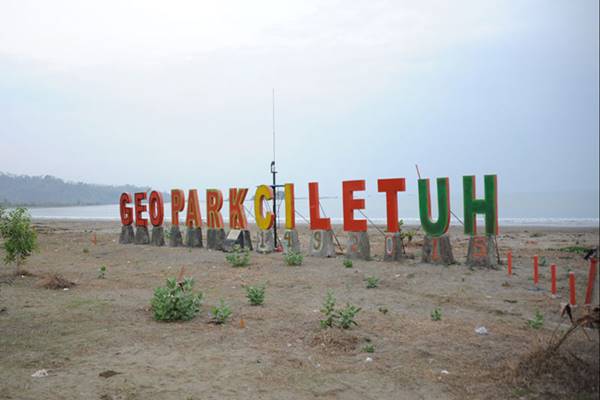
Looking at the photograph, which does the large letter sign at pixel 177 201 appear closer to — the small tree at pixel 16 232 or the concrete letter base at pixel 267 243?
the concrete letter base at pixel 267 243

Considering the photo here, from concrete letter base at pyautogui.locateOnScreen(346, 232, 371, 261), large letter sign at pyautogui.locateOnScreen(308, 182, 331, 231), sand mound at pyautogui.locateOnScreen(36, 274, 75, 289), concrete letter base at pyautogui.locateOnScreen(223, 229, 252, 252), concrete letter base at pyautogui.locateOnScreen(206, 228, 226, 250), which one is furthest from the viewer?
concrete letter base at pyautogui.locateOnScreen(206, 228, 226, 250)

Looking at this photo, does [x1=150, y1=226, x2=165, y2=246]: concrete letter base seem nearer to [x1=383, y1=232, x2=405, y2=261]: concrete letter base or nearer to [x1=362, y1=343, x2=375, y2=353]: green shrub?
[x1=383, y1=232, x2=405, y2=261]: concrete letter base

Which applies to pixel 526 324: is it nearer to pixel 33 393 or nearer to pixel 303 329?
pixel 303 329

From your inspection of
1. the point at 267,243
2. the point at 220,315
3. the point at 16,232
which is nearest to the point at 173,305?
the point at 220,315

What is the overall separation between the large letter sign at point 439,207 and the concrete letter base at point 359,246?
1833 mm

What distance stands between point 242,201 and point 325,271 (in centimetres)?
549

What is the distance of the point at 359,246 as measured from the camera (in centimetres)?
1382

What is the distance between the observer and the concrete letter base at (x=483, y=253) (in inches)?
465

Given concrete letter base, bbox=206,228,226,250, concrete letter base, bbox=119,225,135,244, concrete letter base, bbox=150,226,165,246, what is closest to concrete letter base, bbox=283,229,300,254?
concrete letter base, bbox=206,228,226,250

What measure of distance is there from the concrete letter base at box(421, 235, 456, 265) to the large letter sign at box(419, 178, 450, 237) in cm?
16

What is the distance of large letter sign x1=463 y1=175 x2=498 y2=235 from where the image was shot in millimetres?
11805

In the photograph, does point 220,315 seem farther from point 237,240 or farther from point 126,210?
point 126,210

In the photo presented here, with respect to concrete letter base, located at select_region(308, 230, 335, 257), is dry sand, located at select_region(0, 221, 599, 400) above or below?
below

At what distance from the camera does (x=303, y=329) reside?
22.1ft
